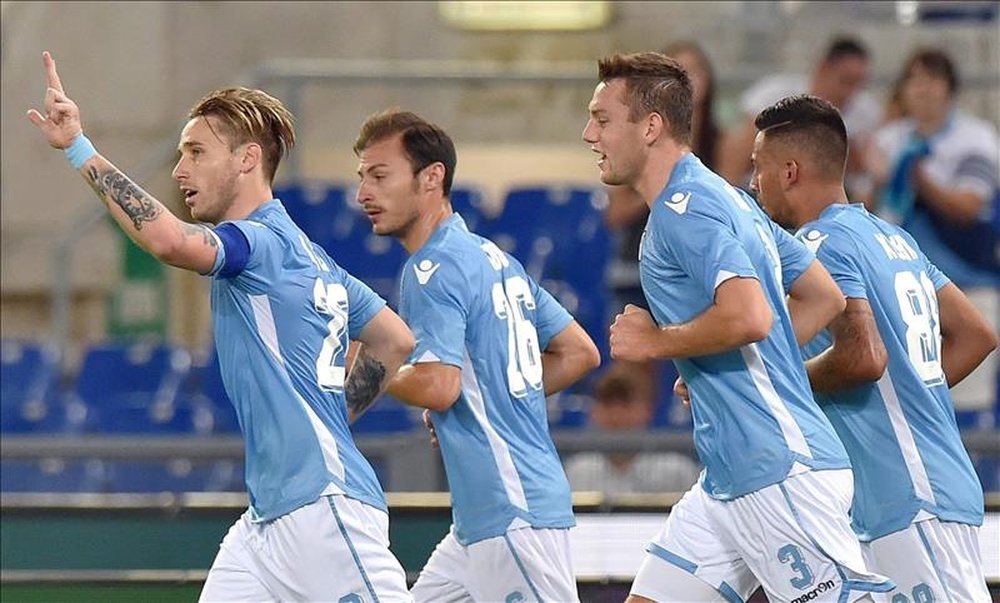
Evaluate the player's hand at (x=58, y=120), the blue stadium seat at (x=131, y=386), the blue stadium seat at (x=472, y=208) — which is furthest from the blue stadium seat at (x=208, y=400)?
the player's hand at (x=58, y=120)

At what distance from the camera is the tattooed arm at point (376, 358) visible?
19.2 feet

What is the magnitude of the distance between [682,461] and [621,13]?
4629mm

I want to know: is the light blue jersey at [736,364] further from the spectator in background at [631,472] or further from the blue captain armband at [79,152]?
the spectator in background at [631,472]

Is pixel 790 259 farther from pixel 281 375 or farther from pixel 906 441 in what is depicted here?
pixel 281 375

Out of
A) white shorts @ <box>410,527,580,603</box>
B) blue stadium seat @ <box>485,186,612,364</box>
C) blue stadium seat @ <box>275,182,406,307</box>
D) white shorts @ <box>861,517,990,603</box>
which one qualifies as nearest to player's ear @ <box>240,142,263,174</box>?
white shorts @ <box>410,527,580,603</box>

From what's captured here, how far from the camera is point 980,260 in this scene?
11.2 m

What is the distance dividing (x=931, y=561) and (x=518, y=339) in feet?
4.63

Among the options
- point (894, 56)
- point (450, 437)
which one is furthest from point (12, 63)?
point (450, 437)

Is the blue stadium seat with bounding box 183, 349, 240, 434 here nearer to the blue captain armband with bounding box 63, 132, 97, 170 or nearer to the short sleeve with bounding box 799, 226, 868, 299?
the short sleeve with bounding box 799, 226, 868, 299

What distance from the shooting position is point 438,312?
591 cm

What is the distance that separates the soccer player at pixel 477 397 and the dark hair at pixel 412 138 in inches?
0.7

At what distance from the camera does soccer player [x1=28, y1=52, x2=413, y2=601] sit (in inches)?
206

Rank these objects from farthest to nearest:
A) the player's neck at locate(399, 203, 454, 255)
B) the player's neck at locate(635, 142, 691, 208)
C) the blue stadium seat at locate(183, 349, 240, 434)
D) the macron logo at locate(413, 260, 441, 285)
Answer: the blue stadium seat at locate(183, 349, 240, 434), the player's neck at locate(399, 203, 454, 255), the macron logo at locate(413, 260, 441, 285), the player's neck at locate(635, 142, 691, 208)

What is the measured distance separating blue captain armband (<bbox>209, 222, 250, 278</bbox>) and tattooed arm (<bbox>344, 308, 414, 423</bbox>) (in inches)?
27.9
